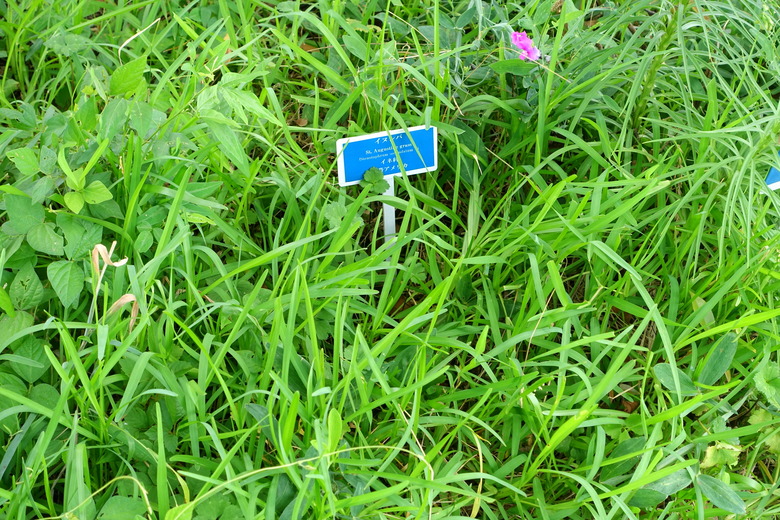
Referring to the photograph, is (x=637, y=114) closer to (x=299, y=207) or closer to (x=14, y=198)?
(x=299, y=207)

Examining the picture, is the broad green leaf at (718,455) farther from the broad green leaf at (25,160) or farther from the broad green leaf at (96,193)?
the broad green leaf at (25,160)

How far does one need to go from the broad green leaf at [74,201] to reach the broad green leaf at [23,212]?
0.06 metres

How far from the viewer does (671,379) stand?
47.4 inches

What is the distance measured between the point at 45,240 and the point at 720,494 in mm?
1137

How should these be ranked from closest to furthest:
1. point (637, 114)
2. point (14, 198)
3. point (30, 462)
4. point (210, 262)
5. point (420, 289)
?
point (30, 462), point (14, 198), point (210, 262), point (420, 289), point (637, 114)

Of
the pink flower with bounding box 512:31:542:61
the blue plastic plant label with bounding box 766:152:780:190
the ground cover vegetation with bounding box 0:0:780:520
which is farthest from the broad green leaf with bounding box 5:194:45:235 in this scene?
the blue plastic plant label with bounding box 766:152:780:190

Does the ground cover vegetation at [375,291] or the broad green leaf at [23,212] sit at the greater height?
the broad green leaf at [23,212]

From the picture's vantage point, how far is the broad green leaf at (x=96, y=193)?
3.67 ft

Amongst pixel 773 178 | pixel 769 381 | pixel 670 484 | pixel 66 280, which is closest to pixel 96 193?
pixel 66 280

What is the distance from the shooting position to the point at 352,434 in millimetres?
1171

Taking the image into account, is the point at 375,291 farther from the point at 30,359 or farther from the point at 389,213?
the point at 30,359

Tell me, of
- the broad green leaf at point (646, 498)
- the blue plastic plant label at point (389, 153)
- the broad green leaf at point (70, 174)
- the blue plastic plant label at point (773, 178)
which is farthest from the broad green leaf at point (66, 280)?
the blue plastic plant label at point (773, 178)

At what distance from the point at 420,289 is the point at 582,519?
1.71 feet

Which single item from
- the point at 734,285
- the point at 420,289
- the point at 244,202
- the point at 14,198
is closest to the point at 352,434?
the point at 420,289
